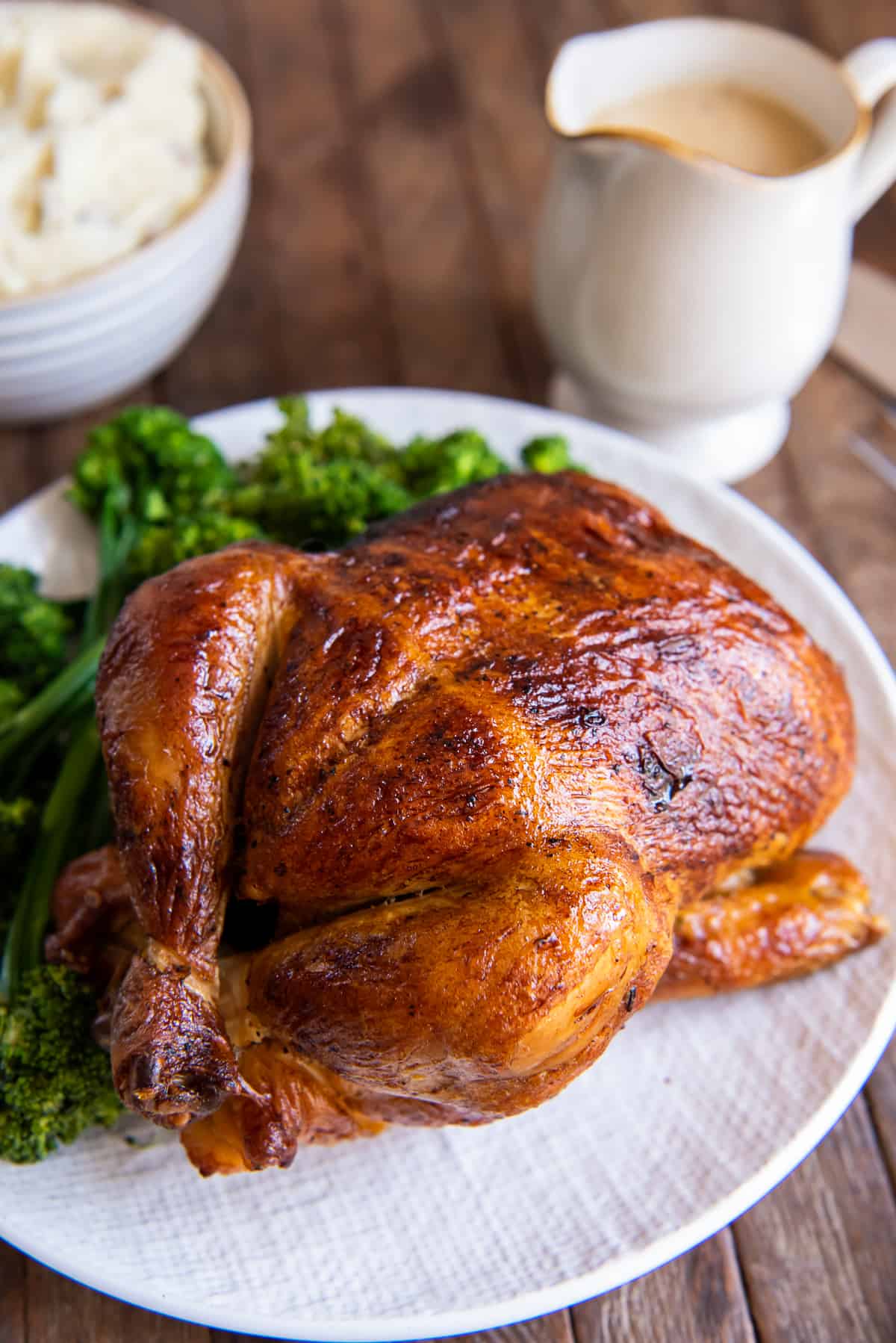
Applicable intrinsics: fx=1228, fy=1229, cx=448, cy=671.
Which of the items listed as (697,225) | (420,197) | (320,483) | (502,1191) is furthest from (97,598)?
(420,197)

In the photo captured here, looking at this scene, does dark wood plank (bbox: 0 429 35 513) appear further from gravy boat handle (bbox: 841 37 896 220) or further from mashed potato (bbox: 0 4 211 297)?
gravy boat handle (bbox: 841 37 896 220)

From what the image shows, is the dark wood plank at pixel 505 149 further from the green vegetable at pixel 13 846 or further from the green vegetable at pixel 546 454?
the green vegetable at pixel 13 846

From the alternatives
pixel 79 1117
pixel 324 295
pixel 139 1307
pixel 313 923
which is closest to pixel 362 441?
pixel 324 295

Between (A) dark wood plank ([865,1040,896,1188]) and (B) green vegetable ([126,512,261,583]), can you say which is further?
(B) green vegetable ([126,512,261,583])

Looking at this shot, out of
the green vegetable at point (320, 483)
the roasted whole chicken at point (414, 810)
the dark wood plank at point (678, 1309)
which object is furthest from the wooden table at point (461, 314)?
the green vegetable at point (320, 483)

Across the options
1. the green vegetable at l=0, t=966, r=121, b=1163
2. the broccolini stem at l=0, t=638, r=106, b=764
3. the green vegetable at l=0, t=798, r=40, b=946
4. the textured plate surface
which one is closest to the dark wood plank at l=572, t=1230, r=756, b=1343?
the textured plate surface

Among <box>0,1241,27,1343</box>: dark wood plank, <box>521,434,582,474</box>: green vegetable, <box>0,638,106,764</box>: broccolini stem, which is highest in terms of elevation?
<box>521,434,582,474</box>: green vegetable

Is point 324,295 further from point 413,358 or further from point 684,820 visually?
point 684,820
